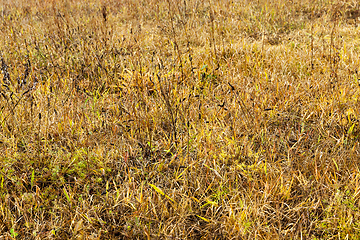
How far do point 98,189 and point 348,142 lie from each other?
1694mm

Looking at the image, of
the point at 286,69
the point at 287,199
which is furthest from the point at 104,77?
the point at 287,199

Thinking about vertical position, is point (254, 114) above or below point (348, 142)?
above

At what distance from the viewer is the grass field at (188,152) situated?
1.45 meters

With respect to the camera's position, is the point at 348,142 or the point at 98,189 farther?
the point at 348,142

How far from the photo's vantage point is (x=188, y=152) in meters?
1.72

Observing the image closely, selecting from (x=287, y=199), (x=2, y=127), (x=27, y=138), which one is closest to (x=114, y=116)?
(x=27, y=138)

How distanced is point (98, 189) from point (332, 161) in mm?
1457

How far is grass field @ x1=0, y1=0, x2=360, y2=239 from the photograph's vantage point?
1447mm

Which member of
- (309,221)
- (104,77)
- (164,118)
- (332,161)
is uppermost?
(104,77)

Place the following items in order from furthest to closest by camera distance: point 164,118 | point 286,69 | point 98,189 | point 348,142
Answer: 1. point 286,69
2. point 164,118
3. point 348,142
4. point 98,189

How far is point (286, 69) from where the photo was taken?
277cm

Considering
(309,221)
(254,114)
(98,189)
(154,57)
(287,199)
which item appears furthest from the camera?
(154,57)

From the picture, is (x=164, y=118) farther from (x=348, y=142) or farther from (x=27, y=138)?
(x=348, y=142)

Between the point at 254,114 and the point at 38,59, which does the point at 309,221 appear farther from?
the point at 38,59
